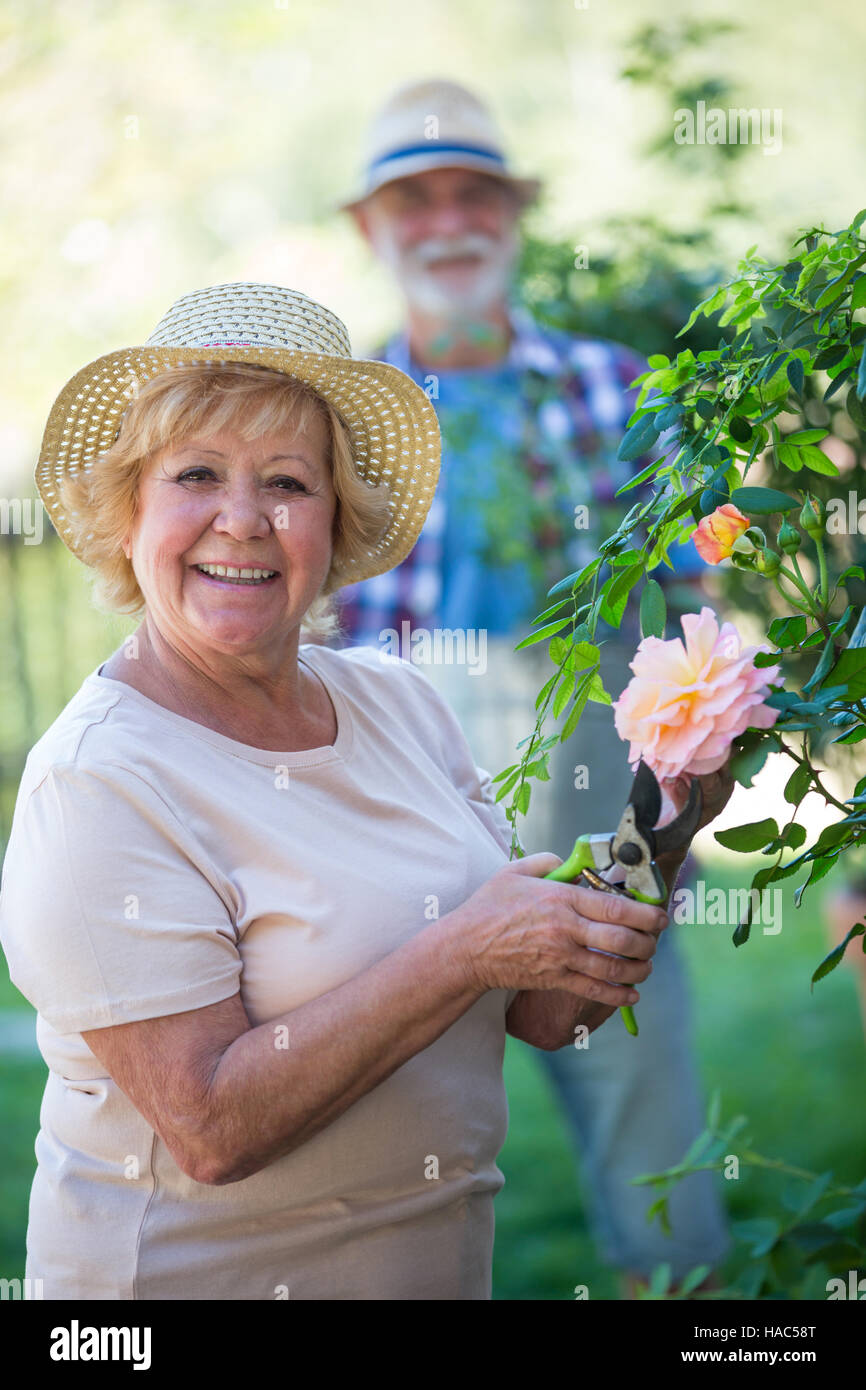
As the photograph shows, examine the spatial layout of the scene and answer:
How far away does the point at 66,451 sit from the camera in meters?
1.96

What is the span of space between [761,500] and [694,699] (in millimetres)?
228

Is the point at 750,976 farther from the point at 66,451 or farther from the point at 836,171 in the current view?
the point at 66,451

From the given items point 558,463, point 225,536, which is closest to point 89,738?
point 225,536

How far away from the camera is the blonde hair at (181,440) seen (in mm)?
1813

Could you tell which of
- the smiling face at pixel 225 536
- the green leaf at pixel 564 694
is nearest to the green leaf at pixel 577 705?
the green leaf at pixel 564 694

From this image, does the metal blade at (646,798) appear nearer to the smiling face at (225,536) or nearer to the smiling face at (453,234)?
the smiling face at (225,536)

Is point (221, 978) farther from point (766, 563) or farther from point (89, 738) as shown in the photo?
point (766, 563)

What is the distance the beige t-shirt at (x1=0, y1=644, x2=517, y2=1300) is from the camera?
159cm

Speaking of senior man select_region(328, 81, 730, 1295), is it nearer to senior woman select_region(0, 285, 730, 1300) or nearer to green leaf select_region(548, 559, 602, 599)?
senior woman select_region(0, 285, 730, 1300)

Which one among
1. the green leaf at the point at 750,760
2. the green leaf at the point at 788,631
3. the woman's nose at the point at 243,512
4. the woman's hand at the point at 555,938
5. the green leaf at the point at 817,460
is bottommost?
the woman's hand at the point at 555,938

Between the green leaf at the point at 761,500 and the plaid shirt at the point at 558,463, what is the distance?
194 centimetres

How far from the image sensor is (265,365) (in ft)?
5.98

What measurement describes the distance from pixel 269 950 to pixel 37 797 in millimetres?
347
